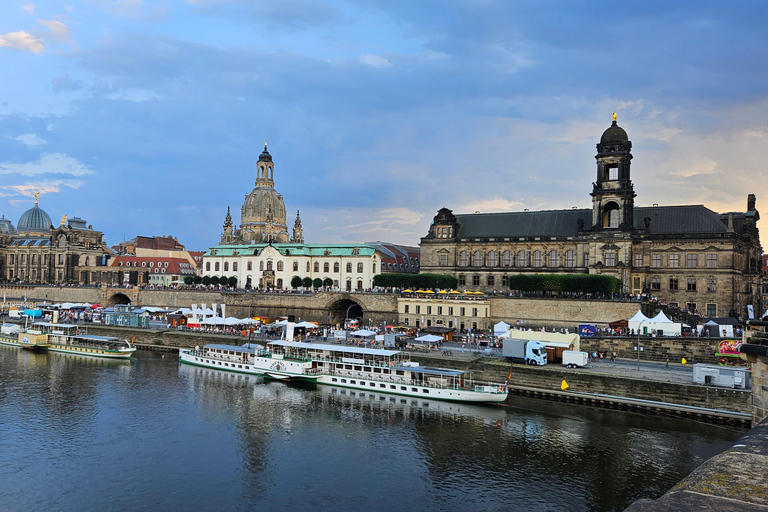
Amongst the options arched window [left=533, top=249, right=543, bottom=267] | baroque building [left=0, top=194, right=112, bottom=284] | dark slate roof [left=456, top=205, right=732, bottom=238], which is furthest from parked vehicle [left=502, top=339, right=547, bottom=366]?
baroque building [left=0, top=194, right=112, bottom=284]

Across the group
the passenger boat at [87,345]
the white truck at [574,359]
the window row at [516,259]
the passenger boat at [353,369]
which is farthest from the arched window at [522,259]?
the passenger boat at [87,345]

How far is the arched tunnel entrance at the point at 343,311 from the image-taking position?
271ft

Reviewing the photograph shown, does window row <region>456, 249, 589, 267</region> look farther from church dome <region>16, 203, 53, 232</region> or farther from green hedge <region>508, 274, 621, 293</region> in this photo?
church dome <region>16, 203, 53, 232</region>

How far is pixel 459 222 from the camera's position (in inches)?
3546

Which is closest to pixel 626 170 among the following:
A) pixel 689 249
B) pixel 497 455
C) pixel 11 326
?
pixel 689 249

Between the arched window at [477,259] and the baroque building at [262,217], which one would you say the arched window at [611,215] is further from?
the baroque building at [262,217]

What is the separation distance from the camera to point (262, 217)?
130000 millimetres

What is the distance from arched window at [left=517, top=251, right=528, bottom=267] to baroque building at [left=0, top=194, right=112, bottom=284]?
3591 inches

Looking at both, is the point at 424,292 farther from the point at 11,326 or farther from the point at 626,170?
the point at 11,326

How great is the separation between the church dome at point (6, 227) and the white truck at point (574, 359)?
150 metres

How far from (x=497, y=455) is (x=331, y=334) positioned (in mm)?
40014

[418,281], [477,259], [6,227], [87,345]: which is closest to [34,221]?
[6,227]

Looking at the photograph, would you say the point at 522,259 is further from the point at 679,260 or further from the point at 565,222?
the point at 679,260

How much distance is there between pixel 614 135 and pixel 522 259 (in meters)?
20.8
